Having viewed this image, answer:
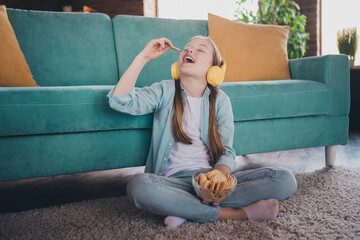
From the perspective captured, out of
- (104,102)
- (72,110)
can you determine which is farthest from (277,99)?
(72,110)

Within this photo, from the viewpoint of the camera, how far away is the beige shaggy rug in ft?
3.06

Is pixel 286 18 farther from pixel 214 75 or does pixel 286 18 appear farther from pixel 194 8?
pixel 214 75

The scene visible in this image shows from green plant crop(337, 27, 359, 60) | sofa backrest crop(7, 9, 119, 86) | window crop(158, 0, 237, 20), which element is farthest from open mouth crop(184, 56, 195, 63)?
window crop(158, 0, 237, 20)

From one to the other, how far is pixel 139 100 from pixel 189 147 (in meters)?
0.29

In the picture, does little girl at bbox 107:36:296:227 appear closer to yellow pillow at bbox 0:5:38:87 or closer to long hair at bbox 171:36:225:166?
long hair at bbox 171:36:225:166

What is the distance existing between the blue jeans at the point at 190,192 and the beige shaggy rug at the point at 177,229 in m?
0.06

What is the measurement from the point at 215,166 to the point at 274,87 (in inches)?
26.8

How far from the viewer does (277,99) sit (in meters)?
1.54

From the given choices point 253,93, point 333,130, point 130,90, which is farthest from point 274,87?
point 130,90

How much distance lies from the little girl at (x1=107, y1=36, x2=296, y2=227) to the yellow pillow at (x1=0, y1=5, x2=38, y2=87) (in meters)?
0.69

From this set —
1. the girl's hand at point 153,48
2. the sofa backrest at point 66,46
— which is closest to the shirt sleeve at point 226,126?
the girl's hand at point 153,48

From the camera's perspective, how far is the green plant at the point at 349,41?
3.07 metres

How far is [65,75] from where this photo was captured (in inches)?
71.5

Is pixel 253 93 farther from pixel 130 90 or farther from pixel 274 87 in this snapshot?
pixel 130 90
